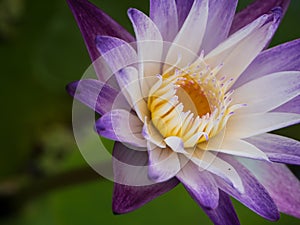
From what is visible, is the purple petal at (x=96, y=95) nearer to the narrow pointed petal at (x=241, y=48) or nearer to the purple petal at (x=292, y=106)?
the narrow pointed petal at (x=241, y=48)

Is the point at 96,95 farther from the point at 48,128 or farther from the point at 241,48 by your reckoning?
the point at 48,128

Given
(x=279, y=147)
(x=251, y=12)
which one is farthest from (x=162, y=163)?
(x=251, y=12)

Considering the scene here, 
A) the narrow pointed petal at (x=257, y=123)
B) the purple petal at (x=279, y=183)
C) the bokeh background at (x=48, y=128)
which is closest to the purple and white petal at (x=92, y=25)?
the narrow pointed petal at (x=257, y=123)

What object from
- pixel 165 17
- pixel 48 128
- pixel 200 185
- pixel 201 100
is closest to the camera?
pixel 200 185

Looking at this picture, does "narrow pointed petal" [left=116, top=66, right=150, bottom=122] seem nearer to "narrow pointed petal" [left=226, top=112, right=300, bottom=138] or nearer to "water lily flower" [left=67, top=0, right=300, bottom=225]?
"water lily flower" [left=67, top=0, right=300, bottom=225]

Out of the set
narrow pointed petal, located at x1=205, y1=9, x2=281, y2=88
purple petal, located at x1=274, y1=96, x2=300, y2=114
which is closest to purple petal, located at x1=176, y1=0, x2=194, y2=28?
narrow pointed petal, located at x1=205, y1=9, x2=281, y2=88
